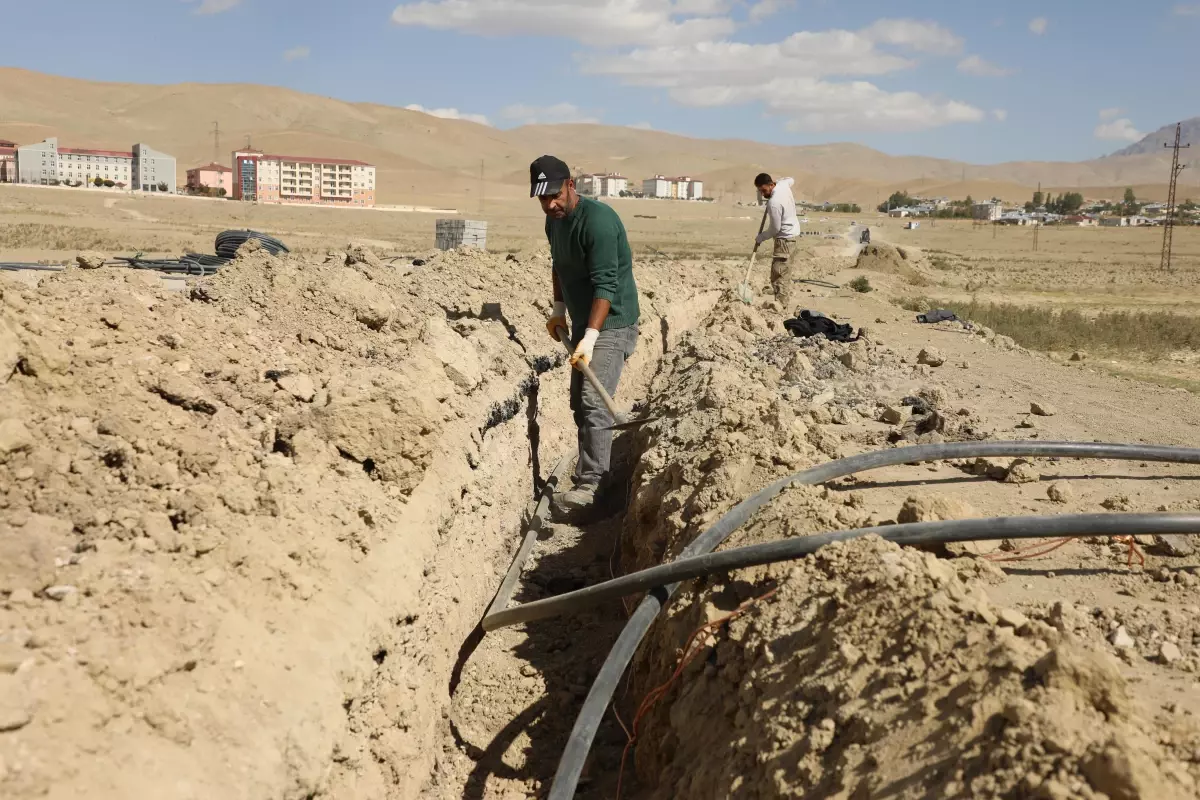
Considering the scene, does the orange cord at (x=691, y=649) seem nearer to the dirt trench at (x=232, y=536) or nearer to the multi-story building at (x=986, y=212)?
the dirt trench at (x=232, y=536)

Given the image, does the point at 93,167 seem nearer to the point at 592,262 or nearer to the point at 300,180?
the point at 300,180

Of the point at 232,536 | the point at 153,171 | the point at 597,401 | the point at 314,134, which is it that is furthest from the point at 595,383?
the point at 314,134

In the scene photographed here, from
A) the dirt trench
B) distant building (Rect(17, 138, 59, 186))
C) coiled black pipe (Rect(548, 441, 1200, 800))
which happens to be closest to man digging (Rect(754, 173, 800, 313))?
coiled black pipe (Rect(548, 441, 1200, 800))

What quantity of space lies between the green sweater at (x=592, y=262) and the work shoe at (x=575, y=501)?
1.02 m

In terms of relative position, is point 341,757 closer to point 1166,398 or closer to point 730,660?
point 730,660

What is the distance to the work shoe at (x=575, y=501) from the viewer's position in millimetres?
5898

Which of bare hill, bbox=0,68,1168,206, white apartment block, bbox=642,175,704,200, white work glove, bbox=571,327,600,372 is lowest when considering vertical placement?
white work glove, bbox=571,327,600,372

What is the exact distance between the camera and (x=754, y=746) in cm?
261

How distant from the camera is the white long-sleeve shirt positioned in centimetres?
1056

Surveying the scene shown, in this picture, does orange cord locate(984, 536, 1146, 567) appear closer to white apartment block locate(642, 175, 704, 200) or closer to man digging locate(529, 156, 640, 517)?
man digging locate(529, 156, 640, 517)

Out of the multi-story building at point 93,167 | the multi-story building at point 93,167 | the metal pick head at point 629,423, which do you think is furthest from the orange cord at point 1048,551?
the multi-story building at point 93,167

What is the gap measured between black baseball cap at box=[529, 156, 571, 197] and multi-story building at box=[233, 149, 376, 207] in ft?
191

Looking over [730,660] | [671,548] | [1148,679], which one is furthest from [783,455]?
[1148,679]

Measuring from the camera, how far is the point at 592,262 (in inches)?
216
